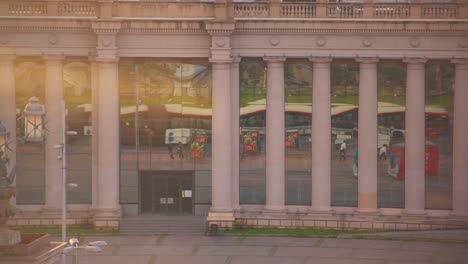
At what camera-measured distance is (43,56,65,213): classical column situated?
7006 centimetres

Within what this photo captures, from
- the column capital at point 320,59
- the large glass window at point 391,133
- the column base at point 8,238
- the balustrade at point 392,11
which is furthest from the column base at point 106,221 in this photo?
the column base at point 8,238

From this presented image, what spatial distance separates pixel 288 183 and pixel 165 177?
30.5 feet

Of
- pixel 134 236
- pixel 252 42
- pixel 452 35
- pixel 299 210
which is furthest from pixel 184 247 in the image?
pixel 452 35

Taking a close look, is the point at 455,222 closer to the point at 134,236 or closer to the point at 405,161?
the point at 405,161

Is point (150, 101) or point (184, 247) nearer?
point (184, 247)

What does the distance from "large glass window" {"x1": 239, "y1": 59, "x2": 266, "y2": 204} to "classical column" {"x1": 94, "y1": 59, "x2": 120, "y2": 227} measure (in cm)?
934

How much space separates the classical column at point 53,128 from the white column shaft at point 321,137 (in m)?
18.7

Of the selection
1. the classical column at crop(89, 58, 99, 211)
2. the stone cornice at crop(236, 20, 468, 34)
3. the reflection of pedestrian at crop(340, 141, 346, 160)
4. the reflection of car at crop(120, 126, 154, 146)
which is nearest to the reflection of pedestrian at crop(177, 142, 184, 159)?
the reflection of car at crop(120, 126, 154, 146)

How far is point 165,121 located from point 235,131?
533 centimetres

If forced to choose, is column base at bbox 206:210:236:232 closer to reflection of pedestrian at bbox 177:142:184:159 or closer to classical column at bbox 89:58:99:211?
reflection of pedestrian at bbox 177:142:184:159

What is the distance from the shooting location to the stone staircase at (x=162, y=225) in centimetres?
6912

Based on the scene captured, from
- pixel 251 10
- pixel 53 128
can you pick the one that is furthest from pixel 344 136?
pixel 53 128

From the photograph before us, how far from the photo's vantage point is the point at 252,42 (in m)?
69.9

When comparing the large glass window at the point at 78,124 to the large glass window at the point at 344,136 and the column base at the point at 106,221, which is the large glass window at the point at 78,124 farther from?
the large glass window at the point at 344,136
